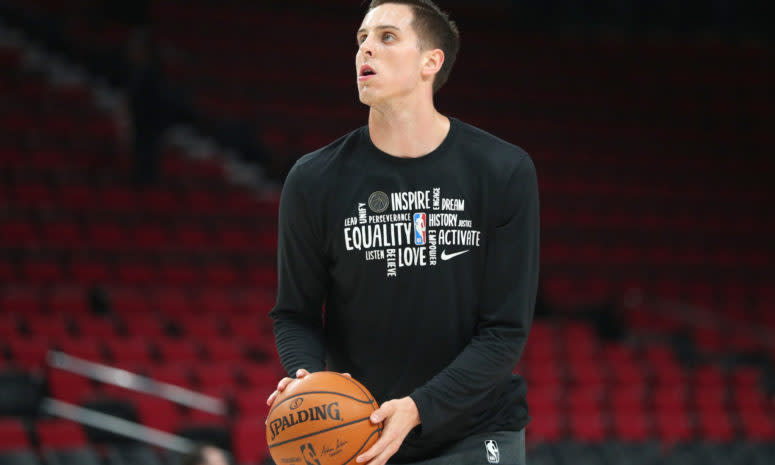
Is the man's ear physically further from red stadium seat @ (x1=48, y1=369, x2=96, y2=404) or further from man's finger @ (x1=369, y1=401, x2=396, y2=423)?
red stadium seat @ (x1=48, y1=369, x2=96, y2=404)

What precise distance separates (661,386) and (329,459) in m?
8.31

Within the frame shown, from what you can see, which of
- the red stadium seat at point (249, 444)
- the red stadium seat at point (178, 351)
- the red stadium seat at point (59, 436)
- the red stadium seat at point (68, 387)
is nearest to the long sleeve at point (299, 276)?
the red stadium seat at point (59, 436)

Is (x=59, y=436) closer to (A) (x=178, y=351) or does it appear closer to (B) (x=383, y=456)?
(A) (x=178, y=351)

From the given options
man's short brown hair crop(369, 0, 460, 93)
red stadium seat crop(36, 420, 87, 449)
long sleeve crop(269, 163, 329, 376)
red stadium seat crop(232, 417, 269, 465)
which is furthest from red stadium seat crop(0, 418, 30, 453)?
man's short brown hair crop(369, 0, 460, 93)

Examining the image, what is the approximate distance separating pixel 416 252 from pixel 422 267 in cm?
4

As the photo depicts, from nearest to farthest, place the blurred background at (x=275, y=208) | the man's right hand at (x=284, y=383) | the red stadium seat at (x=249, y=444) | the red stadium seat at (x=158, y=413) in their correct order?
the man's right hand at (x=284, y=383) < the red stadium seat at (x=249, y=444) < the red stadium seat at (x=158, y=413) < the blurred background at (x=275, y=208)

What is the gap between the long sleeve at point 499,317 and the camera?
218 centimetres

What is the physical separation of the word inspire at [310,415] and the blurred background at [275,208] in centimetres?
411

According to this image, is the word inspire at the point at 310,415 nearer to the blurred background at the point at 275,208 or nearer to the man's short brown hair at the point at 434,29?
the man's short brown hair at the point at 434,29

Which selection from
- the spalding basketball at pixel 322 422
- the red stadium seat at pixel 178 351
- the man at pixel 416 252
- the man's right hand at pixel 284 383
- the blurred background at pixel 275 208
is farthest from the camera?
the red stadium seat at pixel 178 351

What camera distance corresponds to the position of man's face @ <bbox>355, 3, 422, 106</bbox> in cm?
231

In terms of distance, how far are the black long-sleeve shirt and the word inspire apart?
19cm

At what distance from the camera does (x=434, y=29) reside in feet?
7.80

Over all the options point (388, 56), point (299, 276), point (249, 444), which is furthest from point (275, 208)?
point (388, 56)
